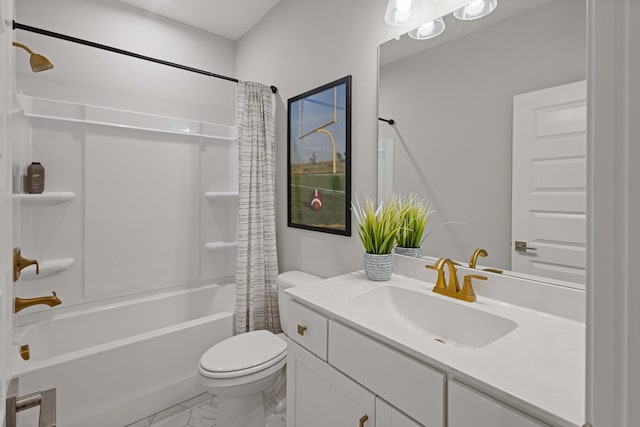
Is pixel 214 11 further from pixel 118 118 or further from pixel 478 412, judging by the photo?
pixel 478 412

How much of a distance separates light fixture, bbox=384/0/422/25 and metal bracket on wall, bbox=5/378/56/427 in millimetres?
1711

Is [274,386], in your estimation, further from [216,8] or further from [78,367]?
[216,8]

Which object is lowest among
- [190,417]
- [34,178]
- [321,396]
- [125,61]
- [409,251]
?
[190,417]

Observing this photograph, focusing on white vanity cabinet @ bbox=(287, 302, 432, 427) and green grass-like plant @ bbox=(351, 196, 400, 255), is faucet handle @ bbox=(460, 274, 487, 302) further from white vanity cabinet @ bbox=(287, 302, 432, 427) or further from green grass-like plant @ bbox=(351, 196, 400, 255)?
white vanity cabinet @ bbox=(287, 302, 432, 427)

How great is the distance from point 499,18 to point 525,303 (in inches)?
42.1

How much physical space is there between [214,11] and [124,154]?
4.21 feet

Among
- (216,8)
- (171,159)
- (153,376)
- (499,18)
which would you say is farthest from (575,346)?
(216,8)

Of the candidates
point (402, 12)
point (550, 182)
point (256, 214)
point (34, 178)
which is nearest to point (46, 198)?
point (34, 178)

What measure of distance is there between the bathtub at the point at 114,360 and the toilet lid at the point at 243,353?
31 centimetres

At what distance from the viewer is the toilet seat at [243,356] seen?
4.95 ft

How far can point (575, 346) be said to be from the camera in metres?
0.84

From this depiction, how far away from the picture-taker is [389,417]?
90cm

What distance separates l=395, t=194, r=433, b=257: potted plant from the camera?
1.48 m

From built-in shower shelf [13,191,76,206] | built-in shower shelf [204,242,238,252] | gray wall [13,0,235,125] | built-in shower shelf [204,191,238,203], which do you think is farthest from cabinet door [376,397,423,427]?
gray wall [13,0,235,125]
